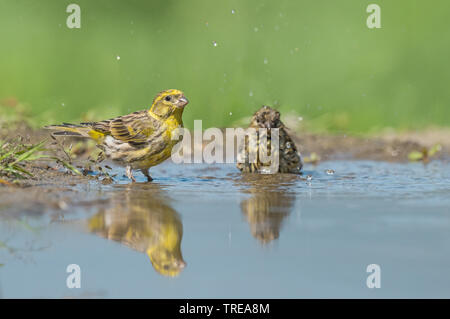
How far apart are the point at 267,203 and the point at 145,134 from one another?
169 cm

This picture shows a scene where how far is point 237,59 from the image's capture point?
11.3 m

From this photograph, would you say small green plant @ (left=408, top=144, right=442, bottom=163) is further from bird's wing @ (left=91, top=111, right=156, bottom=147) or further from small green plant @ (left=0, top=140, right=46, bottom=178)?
small green plant @ (left=0, top=140, right=46, bottom=178)

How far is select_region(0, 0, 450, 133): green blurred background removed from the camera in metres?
10.8

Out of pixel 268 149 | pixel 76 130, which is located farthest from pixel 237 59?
pixel 76 130

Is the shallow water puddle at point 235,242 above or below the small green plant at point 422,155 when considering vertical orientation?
below

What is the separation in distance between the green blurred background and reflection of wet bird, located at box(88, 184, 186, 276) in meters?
5.11

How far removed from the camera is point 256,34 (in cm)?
1191

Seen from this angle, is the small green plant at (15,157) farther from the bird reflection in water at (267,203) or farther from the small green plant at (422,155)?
the small green plant at (422,155)

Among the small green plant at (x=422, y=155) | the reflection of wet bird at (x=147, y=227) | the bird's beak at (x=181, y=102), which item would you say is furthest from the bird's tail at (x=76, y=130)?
the small green plant at (x=422, y=155)

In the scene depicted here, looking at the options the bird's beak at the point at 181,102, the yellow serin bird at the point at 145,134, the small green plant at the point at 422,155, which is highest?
the bird's beak at the point at 181,102

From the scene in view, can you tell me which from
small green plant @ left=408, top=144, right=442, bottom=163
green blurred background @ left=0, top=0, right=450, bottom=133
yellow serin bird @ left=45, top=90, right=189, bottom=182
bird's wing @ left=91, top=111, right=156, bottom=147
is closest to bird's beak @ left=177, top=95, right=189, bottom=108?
yellow serin bird @ left=45, top=90, right=189, bottom=182

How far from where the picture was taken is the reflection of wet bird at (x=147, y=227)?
140 inches

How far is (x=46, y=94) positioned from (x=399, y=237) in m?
7.70

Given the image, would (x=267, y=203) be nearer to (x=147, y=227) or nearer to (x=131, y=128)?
(x=147, y=227)
